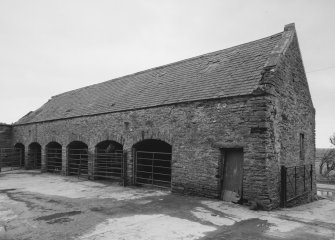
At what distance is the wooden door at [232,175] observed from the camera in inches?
358

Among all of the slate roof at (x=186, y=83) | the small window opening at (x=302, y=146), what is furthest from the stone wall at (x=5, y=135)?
the small window opening at (x=302, y=146)

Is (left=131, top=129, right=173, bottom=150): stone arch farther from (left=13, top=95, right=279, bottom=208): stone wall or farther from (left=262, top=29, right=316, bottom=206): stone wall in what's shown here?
(left=262, top=29, right=316, bottom=206): stone wall

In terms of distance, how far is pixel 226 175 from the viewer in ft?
31.0

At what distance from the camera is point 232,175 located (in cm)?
930

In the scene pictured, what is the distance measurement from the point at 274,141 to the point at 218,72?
12.8 ft

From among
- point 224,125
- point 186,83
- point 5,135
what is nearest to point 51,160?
point 5,135

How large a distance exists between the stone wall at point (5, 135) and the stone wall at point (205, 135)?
13.6 m

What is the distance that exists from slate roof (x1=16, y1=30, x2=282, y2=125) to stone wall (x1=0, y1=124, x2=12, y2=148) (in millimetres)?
6168

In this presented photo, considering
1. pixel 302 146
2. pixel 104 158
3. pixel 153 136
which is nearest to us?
pixel 302 146

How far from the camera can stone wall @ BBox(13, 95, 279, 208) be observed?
334 inches

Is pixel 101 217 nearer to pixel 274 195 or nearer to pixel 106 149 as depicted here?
pixel 274 195

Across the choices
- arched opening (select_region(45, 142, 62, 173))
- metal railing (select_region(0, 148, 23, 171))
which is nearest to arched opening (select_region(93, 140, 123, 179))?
arched opening (select_region(45, 142, 62, 173))

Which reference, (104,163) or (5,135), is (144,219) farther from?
(5,135)

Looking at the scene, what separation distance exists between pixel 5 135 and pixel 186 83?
17.8 metres
